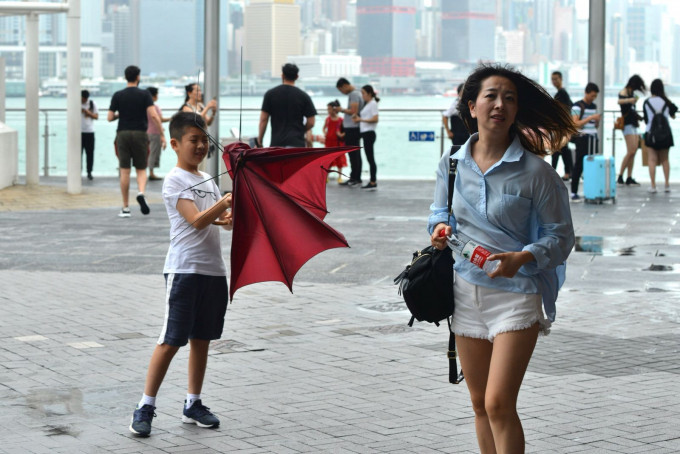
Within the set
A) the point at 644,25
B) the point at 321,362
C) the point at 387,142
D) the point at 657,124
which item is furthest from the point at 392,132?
the point at 644,25

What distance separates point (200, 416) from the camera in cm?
597

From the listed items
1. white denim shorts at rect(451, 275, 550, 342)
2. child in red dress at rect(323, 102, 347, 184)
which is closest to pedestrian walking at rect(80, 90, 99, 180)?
child in red dress at rect(323, 102, 347, 184)

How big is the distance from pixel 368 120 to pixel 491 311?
54.3 feet

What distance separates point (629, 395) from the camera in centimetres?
660

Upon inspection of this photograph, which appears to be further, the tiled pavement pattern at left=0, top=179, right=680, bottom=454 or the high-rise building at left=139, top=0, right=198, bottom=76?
the high-rise building at left=139, top=0, right=198, bottom=76

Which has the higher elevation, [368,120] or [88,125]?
[368,120]

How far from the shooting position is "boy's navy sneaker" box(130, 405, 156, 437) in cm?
579

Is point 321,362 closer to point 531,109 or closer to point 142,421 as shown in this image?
point 142,421

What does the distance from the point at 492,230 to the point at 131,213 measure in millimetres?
12493

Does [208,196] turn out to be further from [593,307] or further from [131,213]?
[131,213]

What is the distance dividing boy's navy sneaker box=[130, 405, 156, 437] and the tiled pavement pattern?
0.06 m

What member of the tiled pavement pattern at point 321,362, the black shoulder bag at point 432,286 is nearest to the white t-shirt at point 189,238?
the tiled pavement pattern at point 321,362

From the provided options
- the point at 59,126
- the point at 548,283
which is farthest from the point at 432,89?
the point at 548,283

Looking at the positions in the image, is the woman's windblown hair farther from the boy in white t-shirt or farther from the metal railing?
the metal railing
